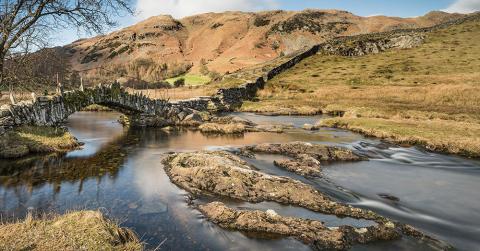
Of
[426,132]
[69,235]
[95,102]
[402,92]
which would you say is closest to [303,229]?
[69,235]

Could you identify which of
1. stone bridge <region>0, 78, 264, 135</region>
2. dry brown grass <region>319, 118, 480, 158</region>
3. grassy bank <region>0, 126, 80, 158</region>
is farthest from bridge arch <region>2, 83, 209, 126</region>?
dry brown grass <region>319, 118, 480, 158</region>

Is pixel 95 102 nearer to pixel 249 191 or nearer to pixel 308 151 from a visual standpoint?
pixel 308 151

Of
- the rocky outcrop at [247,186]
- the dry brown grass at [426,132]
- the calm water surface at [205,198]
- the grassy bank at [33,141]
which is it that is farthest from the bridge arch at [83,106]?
the dry brown grass at [426,132]

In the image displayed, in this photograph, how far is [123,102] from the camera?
36875 mm

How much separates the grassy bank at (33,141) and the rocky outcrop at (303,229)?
15.6m

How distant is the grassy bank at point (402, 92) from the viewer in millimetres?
34969

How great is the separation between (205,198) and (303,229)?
4.91 meters

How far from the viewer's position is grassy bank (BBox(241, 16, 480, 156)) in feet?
115

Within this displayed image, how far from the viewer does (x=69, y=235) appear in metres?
8.72

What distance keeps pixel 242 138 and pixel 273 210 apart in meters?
19.7

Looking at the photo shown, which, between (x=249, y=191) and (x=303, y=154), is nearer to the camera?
(x=249, y=191)

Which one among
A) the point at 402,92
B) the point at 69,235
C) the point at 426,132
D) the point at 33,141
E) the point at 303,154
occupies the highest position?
the point at 402,92

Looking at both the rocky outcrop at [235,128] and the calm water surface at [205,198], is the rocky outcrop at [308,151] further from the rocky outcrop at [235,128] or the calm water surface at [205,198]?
the rocky outcrop at [235,128]

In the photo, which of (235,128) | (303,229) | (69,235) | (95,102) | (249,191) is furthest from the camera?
(235,128)
